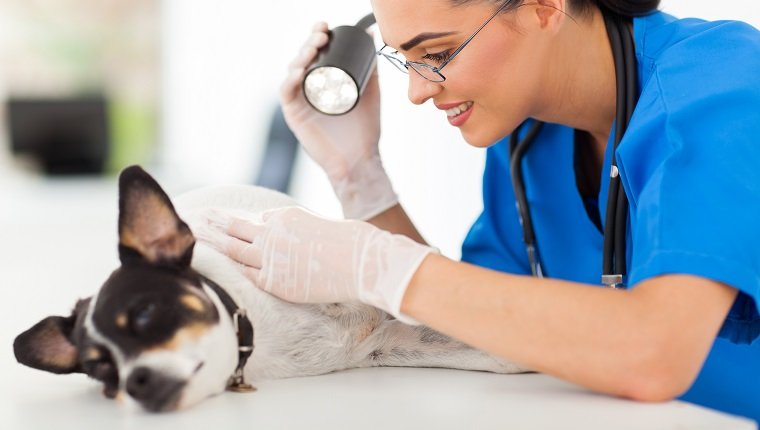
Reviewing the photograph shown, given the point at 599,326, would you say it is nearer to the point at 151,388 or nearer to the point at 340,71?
the point at 151,388

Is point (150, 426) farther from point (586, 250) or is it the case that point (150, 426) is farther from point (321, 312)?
point (586, 250)

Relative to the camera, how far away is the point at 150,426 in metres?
0.86

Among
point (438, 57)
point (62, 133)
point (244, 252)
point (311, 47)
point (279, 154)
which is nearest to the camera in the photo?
point (244, 252)

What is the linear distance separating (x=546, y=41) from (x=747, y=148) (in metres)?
0.37

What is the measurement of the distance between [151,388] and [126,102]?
494 centimetres

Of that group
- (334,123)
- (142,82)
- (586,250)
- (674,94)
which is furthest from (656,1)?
(142,82)

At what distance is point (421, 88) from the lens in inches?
49.0

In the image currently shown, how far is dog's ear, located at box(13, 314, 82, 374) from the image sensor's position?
3.29ft

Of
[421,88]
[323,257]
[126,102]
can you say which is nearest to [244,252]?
[323,257]

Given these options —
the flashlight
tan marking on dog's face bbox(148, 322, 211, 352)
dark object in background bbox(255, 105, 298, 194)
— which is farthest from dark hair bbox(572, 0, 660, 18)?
dark object in background bbox(255, 105, 298, 194)

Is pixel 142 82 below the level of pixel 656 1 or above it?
below

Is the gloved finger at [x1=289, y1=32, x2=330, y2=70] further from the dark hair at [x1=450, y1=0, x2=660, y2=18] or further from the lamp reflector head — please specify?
the dark hair at [x1=450, y1=0, x2=660, y2=18]

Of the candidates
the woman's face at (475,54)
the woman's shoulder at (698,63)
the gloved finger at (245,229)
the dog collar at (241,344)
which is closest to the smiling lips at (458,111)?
the woman's face at (475,54)

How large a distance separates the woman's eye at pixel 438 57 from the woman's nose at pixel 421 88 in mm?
35
